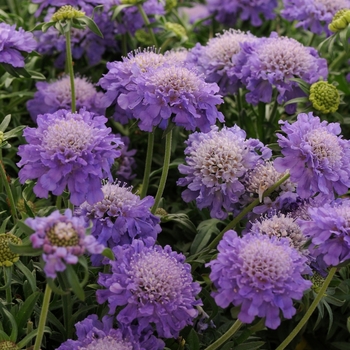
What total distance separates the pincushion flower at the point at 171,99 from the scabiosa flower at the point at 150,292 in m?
0.25

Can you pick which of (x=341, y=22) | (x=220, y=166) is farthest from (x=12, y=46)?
(x=341, y=22)

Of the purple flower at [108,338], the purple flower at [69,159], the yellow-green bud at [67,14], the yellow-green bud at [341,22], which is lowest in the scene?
the purple flower at [108,338]

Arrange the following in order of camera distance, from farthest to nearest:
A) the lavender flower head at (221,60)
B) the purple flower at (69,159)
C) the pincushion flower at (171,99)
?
the lavender flower head at (221,60) < the pincushion flower at (171,99) < the purple flower at (69,159)

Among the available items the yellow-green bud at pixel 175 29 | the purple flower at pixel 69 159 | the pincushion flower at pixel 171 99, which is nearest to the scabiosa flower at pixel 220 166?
the pincushion flower at pixel 171 99

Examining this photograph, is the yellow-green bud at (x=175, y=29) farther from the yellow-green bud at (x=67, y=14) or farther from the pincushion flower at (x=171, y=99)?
the pincushion flower at (x=171, y=99)

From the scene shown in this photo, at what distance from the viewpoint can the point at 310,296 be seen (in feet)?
3.77

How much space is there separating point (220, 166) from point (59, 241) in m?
0.46

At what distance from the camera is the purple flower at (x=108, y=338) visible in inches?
40.2

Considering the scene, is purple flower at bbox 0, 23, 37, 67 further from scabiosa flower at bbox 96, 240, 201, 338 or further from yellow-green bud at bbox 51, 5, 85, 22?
scabiosa flower at bbox 96, 240, 201, 338

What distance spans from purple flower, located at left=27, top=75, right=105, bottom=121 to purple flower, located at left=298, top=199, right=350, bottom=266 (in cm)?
79

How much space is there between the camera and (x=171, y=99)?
1.16 meters

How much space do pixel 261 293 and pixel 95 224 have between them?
13.7 inches

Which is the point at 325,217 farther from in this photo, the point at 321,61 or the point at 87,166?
the point at 321,61

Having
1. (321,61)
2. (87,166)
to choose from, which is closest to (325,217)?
(87,166)
